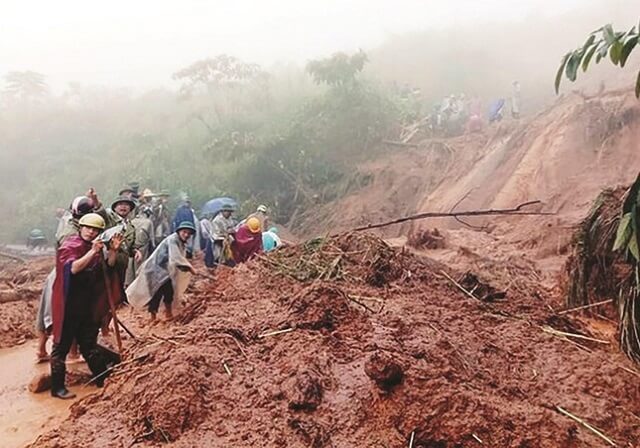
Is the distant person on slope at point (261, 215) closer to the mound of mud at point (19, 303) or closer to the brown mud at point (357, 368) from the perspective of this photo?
the brown mud at point (357, 368)

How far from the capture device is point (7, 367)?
231 inches

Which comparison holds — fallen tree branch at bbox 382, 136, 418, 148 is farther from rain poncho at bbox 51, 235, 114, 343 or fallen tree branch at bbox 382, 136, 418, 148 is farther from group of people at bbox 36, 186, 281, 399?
rain poncho at bbox 51, 235, 114, 343

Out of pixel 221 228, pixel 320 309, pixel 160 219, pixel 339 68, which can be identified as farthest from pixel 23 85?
pixel 320 309

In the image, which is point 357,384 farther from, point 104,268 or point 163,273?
point 163,273

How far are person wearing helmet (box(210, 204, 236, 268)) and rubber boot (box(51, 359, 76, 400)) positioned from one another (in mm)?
3938

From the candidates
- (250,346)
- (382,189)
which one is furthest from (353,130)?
(250,346)

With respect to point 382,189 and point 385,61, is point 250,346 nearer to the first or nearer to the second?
point 382,189

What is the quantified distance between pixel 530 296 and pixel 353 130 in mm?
15025

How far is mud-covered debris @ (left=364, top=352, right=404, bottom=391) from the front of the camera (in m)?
2.99

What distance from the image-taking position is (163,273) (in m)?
6.12

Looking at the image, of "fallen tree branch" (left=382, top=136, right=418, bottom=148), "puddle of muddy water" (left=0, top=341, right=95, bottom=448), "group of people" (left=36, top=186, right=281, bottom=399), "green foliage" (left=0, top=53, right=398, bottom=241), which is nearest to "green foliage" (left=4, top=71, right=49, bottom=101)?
"green foliage" (left=0, top=53, right=398, bottom=241)

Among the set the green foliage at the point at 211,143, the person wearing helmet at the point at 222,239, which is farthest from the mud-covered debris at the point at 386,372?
the green foliage at the point at 211,143

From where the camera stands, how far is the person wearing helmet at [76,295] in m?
4.28

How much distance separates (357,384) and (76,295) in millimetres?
2248
